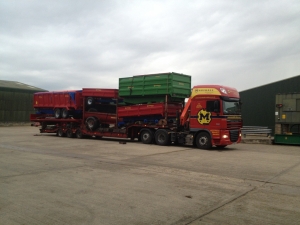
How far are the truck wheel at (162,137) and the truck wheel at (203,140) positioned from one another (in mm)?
1893

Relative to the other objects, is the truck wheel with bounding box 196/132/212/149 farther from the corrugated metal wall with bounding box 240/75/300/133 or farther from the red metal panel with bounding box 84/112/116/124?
the corrugated metal wall with bounding box 240/75/300/133

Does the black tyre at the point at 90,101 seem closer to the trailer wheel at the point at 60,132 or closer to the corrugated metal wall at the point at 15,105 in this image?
the trailer wheel at the point at 60,132

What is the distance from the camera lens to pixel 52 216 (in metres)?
5.14

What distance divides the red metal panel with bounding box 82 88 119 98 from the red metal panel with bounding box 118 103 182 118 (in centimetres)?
115

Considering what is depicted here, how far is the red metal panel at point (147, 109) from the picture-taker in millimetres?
17188

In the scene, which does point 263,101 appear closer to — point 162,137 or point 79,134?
point 162,137

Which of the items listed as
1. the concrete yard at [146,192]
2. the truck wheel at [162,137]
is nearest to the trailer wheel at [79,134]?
the truck wheel at [162,137]

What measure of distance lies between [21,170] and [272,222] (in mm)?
7208

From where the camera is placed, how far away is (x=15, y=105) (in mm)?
43031

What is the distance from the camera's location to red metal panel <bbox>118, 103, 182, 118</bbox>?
1719 centimetres

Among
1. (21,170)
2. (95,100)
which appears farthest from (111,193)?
(95,100)

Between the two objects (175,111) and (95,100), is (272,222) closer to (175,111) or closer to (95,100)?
(175,111)

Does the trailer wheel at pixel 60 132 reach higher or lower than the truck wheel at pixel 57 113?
lower

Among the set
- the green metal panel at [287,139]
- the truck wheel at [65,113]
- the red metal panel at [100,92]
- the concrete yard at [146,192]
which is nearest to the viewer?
the concrete yard at [146,192]
